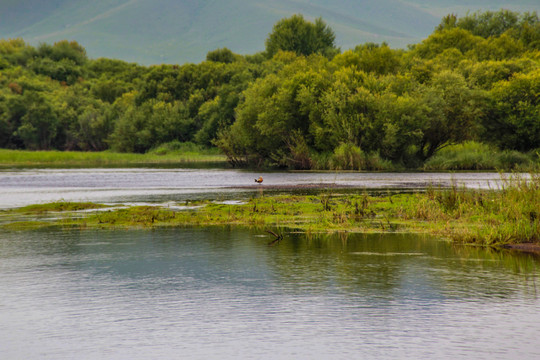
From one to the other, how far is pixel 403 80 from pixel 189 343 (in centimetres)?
7852

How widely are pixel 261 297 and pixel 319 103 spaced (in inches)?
2818

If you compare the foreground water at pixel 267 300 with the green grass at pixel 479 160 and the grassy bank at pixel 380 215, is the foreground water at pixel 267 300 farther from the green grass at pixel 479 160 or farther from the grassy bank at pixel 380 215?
the green grass at pixel 479 160

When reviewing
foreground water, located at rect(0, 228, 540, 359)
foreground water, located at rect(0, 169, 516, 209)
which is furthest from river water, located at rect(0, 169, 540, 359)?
foreground water, located at rect(0, 169, 516, 209)

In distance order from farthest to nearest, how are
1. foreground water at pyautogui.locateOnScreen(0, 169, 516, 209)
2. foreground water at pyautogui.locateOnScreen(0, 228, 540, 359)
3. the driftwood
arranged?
1. foreground water at pyautogui.locateOnScreen(0, 169, 516, 209)
2. the driftwood
3. foreground water at pyautogui.locateOnScreen(0, 228, 540, 359)

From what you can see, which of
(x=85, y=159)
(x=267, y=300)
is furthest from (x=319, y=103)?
(x=267, y=300)

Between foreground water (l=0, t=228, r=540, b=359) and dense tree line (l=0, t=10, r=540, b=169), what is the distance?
189 feet

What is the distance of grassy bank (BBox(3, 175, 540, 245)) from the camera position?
24.9 meters

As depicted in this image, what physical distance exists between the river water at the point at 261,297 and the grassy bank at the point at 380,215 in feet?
5.09

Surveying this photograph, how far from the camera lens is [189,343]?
44.3 feet

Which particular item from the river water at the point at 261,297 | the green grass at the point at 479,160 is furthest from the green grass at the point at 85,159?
the river water at the point at 261,297

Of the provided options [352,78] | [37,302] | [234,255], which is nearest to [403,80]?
[352,78]

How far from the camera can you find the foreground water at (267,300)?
1327 centimetres

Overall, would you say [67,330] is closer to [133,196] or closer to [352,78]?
[133,196]

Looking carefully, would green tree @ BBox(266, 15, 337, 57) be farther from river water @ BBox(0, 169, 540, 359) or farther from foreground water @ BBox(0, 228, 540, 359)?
foreground water @ BBox(0, 228, 540, 359)
